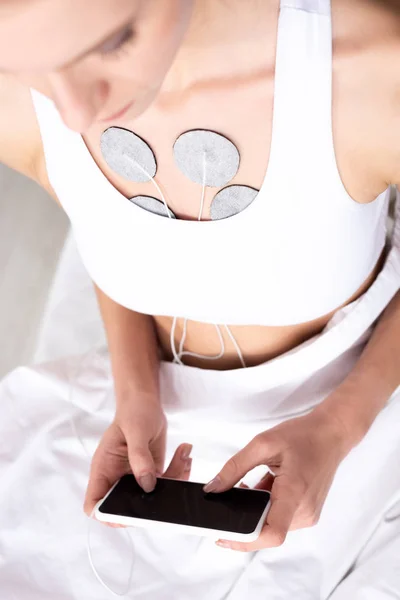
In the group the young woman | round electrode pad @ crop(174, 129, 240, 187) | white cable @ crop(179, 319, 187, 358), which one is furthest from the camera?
white cable @ crop(179, 319, 187, 358)

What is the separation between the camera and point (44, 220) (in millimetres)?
1487

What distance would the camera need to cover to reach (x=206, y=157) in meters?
0.61

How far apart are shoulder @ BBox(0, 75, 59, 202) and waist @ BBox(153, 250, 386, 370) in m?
0.23

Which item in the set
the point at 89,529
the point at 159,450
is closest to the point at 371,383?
the point at 159,450

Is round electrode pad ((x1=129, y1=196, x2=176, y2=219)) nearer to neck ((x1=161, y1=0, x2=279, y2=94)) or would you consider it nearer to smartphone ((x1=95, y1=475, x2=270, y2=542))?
neck ((x1=161, y1=0, x2=279, y2=94))

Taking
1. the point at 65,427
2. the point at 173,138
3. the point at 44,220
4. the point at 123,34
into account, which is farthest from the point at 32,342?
the point at 123,34

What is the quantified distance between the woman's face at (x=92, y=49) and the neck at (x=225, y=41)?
0.08 m

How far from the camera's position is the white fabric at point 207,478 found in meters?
0.76

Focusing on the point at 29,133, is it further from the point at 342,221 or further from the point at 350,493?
the point at 350,493

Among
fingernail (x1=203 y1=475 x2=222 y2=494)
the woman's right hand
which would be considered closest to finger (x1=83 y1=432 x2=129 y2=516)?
the woman's right hand

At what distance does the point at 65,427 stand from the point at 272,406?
0.93ft

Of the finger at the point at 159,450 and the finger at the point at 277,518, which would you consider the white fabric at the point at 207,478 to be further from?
the finger at the point at 277,518

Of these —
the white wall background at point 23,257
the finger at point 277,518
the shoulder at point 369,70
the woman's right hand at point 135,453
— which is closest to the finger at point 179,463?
the woman's right hand at point 135,453

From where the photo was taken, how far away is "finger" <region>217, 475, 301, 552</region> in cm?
61
